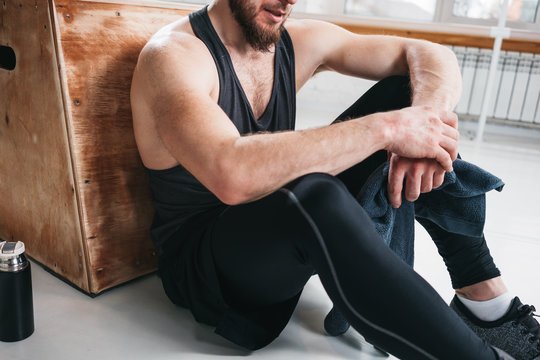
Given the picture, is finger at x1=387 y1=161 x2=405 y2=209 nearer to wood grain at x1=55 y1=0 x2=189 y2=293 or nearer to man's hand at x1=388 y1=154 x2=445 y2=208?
man's hand at x1=388 y1=154 x2=445 y2=208

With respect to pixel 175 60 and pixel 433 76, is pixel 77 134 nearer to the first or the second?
pixel 175 60

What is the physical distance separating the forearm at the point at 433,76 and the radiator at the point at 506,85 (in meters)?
3.56

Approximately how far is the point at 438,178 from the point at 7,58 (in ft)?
3.45

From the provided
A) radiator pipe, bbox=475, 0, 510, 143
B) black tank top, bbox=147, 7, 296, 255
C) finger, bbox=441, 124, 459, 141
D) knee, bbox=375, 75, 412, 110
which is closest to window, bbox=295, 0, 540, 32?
radiator pipe, bbox=475, 0, 510, 143

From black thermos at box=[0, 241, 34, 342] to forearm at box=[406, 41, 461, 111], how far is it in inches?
36.3

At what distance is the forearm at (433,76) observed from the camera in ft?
3.62

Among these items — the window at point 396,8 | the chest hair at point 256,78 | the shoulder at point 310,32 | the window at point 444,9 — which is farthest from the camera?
the window at point 396,8

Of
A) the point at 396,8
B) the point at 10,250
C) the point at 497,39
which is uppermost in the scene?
the point at 396,8

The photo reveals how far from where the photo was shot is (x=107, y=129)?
1091mm

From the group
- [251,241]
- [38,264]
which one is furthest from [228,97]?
[38,264]

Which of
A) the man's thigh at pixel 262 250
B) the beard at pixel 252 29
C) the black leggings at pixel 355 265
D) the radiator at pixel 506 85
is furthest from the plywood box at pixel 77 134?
the radiator at pixel 506 85

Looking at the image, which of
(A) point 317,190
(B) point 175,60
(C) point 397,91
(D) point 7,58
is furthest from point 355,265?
(D) point 7,58

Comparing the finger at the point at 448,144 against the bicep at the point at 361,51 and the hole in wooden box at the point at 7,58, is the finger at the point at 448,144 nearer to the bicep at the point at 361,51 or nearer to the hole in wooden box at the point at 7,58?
the bicep at the point at 361,51

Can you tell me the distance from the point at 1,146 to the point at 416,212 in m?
1.09
